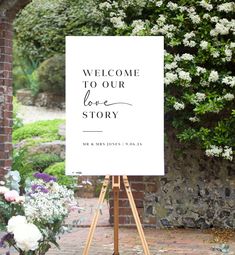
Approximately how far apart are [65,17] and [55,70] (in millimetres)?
6923

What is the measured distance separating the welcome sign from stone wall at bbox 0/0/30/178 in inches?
91.2

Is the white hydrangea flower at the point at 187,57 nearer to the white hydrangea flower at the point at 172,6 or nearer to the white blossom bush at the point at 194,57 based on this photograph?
the white blossom bush at the point at 194,57

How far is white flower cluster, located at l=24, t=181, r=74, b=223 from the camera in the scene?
461cm

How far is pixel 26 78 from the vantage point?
1844cm

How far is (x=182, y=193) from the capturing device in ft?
24.8

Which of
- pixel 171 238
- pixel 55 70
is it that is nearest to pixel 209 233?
pixel 171 238

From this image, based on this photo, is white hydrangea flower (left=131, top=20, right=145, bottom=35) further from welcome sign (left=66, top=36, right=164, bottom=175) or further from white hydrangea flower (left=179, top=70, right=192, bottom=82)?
welcome sign (left=66, top=36, right=164, bottom=175)

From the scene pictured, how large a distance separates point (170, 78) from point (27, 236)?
293cm

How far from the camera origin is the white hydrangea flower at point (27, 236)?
4250 mm

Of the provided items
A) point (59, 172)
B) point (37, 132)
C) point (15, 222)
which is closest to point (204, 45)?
point (15, 222)

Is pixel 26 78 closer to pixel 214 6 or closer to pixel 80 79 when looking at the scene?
Answer: pixel 214 6

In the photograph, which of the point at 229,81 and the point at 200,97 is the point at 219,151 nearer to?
the point at 200,97

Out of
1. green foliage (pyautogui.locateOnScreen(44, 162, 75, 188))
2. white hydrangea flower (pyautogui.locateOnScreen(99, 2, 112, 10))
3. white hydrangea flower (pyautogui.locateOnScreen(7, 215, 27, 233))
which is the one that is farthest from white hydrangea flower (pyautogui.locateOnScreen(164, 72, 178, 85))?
green foliage (pyautogui.locateOnScreen(44, 162, 75, 188))

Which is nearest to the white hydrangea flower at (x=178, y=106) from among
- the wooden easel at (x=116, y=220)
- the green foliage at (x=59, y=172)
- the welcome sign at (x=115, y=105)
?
the welcome sign at (x=115, y=105)
